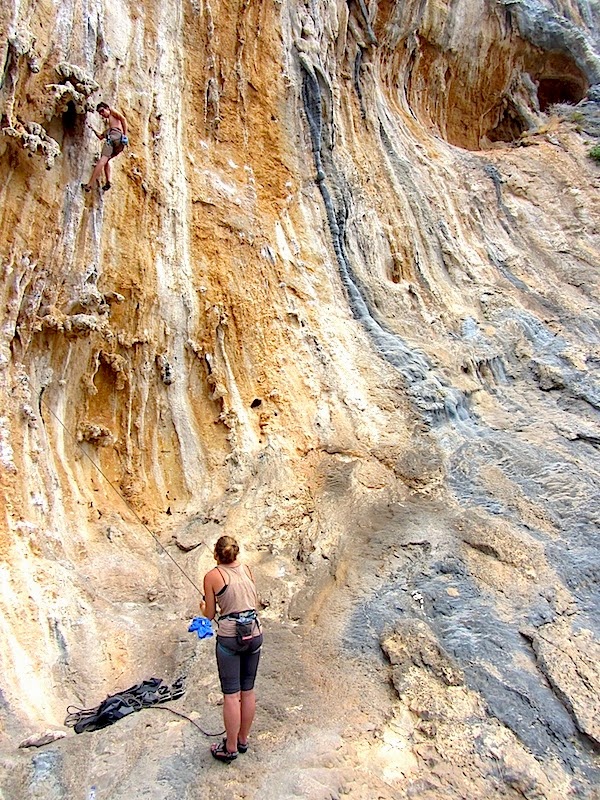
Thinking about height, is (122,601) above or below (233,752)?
above

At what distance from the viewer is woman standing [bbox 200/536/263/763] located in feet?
9.77

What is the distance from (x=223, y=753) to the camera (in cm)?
305

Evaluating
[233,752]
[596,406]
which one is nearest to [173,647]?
[233,752]

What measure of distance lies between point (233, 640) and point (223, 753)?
63 centimetres

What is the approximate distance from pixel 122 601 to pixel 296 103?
22.4 feet

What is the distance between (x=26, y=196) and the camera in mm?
5145

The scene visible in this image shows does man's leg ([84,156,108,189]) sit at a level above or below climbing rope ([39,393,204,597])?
above

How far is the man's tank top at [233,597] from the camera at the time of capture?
298cm

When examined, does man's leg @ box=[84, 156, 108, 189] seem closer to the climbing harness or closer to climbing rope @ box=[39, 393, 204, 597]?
climbing rope @ box=[39, 393, 204, 597]

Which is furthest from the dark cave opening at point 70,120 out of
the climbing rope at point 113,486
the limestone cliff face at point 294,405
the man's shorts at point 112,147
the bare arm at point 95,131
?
the climbing rope at point 113,486

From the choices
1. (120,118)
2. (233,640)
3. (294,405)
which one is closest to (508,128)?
(294,405)

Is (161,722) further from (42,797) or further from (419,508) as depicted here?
(419,508)

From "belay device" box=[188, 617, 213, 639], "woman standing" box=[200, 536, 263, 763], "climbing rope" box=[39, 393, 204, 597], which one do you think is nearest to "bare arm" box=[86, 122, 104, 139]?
"climbing rope" box=[39, 393, 204, 597]

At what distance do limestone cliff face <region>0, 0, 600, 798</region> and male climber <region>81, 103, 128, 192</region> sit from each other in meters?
0.14
